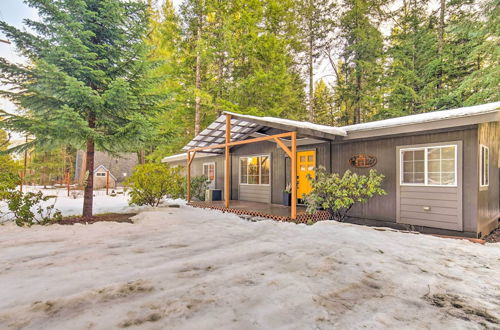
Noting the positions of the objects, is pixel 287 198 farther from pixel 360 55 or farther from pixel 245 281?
pixel 360 55

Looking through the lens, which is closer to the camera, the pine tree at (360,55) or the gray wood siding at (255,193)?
the gray wood siding at (255,193)

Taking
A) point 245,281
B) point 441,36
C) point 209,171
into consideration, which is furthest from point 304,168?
point 441,36

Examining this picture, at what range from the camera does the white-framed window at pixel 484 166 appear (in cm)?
520

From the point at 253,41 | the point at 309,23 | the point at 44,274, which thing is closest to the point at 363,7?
the point at 309,23

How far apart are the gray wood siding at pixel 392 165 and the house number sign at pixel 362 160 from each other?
0.09m

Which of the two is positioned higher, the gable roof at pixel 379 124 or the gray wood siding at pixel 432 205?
the gable roof at pixel 379 124

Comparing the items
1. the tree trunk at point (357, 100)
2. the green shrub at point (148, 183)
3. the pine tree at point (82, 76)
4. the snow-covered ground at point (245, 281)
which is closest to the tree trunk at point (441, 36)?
the tree trunk at point (357, 100)

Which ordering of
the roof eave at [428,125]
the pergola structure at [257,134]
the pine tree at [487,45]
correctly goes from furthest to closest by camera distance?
the pine tree at [487,45] < the pergola structure at [257,134] < the roof eave at [428,125]

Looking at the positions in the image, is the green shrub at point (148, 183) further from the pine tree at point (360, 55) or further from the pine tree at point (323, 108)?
the pine tree at point (323, 108)

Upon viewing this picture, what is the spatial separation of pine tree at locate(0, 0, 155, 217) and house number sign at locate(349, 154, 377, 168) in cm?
563

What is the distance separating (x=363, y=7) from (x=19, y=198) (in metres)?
18.0

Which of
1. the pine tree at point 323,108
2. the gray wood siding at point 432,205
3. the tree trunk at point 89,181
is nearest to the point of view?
the gray wood siding at point 432,205

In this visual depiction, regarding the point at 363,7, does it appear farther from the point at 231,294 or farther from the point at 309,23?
the point at 231,294

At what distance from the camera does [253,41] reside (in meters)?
13.6
